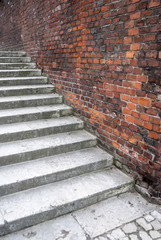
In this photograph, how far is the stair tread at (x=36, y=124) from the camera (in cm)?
305

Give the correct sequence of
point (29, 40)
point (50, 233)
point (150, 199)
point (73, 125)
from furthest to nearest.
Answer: point (29, 40)
point (73, 125)
point (150, 199)
point (50, 233)

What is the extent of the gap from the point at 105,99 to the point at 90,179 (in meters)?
1.09

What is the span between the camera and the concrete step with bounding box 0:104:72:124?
3279mm

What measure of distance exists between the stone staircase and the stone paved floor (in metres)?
0.44

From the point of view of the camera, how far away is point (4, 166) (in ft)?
8.62

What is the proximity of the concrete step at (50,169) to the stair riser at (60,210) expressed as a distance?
0.42 m

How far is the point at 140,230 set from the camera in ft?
6.66

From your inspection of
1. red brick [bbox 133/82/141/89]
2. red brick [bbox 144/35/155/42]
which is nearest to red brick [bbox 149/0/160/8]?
red brick [bbox 144/35/155/42]

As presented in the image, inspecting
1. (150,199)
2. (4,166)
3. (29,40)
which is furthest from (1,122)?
(29,40)

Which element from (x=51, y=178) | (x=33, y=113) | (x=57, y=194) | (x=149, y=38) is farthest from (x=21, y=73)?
(x=149, y=38)

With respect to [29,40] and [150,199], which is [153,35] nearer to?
[150,199]

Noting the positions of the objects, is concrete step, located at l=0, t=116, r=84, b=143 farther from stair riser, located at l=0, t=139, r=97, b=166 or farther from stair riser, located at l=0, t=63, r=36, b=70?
stair riser, located at l=0, t=63, r=36, b=70

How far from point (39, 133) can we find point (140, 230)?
1894 mm

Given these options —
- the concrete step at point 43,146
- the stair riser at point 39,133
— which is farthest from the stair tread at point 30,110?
the concrete step at point 43,146
